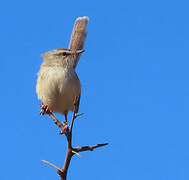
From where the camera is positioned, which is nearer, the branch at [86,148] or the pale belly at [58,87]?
the branch at [86,148]

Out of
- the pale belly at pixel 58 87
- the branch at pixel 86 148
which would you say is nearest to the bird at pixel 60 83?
the pale belly at pixel 58 87

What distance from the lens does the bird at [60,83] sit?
5.86 meters

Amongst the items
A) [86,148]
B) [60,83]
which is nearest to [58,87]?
[60,83]

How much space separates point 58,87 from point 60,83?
0.09 m

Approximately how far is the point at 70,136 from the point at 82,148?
17 cm

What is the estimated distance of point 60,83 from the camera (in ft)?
19.3

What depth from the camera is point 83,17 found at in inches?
269

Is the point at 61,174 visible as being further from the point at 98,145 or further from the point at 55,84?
the point at 55,84

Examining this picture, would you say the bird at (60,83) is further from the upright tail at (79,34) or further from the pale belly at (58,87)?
the upright tail at (79,34)

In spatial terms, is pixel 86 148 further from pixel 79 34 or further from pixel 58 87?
pixel 79 34

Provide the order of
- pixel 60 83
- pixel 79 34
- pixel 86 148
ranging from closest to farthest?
pixel 86 148, pixel 60 83, pixel 79 34

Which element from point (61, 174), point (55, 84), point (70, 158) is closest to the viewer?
point (61, 174)

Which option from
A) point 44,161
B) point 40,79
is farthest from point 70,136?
point 40,79

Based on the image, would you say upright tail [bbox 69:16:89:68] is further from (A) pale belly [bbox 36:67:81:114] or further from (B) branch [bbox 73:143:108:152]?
(B) branch [bbox 73:143:108:152]
